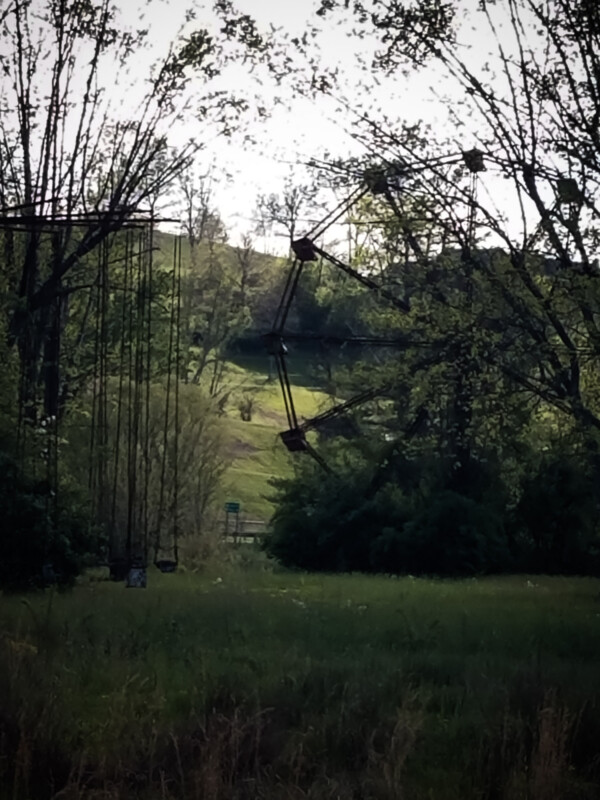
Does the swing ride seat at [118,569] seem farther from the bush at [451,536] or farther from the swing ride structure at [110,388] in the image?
the bush at [451,536]

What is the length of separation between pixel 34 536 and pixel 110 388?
13.3 meters

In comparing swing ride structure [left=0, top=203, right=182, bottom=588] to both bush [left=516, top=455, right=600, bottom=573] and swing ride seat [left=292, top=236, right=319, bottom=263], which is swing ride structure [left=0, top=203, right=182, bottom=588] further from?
bush [left=516, top=455, right=600, bottom=573]

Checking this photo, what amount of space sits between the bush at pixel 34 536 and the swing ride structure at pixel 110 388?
23 centimetres

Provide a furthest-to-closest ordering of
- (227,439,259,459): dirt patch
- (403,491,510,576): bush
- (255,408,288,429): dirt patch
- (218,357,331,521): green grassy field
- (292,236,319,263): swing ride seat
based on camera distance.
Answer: (255,408,288,429): dirt patch < (227,439,259,459): dirt patch < (218,357,331,521): green grassy field < (403,491,510,576): bush < (292,236,319,263): swing ride seat

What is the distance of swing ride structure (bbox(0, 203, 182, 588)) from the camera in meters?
20.0

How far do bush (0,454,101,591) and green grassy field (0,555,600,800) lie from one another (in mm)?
3781

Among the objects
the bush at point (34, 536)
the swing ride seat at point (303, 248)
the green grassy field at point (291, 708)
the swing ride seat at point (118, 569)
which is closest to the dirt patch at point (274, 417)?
the swing ride seat at point (303, 248)

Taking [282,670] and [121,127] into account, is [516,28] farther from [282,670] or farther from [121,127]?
[121,127]

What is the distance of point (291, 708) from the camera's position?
355 inches

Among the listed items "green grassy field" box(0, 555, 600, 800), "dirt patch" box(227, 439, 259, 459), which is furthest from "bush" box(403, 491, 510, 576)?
"dirt patch" box(227, 439, 259, 459)

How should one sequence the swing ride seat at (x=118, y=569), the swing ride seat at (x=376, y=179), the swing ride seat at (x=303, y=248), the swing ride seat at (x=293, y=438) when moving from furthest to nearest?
the swing ride seat at (x=293, y=438), the swing ride seat at (x=303, y=248), the swing ride seat at (x=118, y=569), the swing ride seat at (x=376, y=179)

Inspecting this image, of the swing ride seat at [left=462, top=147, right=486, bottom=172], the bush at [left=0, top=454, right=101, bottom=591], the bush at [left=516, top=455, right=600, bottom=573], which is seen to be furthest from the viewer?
the bush at [left=516, top=455, right=600, bottom=573]

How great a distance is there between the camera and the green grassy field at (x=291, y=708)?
7.25 metres

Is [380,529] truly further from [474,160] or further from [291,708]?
[291,708]
